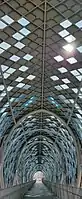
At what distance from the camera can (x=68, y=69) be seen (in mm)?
41875

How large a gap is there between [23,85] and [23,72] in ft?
17.2

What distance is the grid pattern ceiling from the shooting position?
2934 cm

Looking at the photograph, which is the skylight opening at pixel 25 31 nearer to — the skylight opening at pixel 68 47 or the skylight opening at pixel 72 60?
the skylight opening at pixel 68 47

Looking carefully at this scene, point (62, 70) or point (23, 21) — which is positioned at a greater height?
point (62, 70)

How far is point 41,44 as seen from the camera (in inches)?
1449

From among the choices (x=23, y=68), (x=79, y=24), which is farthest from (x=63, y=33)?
(x=23, y=68)

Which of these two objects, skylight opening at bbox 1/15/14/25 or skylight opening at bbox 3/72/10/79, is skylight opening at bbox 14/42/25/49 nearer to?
skylight opening at bbox 1/15/14/25

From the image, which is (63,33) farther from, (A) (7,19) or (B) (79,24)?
(A) (7,19)

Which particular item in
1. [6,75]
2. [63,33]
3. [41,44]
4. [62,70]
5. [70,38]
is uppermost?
[41,44]

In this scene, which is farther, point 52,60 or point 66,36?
point 52,60

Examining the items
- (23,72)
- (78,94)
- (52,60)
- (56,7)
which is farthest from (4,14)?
(78,94)

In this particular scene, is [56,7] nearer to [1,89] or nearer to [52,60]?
[52,60]

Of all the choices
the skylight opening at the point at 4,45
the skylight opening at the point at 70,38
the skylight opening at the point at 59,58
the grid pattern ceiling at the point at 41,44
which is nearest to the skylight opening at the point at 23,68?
the grid pattern ceiling at the point at 41,44

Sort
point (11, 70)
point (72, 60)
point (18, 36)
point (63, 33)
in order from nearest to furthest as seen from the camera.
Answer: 1. point (63, 33)
2. point (18, 36)
3. point (72, 60)
4. point (11, 70)
